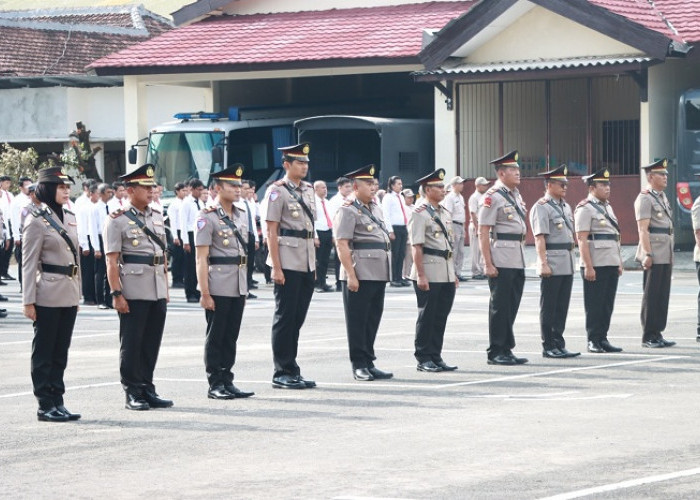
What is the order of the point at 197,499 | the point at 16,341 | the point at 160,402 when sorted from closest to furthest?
the point at 197,499
the point at 160,402
the point at 16,341

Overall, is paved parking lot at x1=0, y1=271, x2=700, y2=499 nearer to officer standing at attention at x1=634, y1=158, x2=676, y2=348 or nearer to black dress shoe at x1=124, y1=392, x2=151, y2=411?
black dress shoe at x1=124, y1=392, x2=151, y2=411

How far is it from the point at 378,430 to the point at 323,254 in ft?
47.9

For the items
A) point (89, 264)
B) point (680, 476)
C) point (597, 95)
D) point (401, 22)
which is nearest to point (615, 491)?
point (680, 476)

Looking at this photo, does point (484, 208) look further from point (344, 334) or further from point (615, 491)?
point (615, 491)

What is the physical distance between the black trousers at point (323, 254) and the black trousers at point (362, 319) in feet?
36.2

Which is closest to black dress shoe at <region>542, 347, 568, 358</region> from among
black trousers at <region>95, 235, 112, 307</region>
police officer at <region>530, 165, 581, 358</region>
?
→ police officer at <region>530, 165, 581, 358</region>

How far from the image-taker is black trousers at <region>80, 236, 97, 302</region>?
23.5 metres

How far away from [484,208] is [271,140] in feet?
64.2

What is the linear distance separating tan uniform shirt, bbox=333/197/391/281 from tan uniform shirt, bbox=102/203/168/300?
87.0 inches

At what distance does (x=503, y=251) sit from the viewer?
15.0 metres

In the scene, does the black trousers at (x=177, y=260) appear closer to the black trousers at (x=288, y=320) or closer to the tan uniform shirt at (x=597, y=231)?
the tan uniform shirt at (x=597, y=231)

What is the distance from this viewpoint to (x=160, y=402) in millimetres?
12086

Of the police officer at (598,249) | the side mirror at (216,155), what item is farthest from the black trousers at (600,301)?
the side mirror at (216,155)

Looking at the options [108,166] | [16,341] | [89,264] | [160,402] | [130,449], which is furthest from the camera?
→ [108,166]
